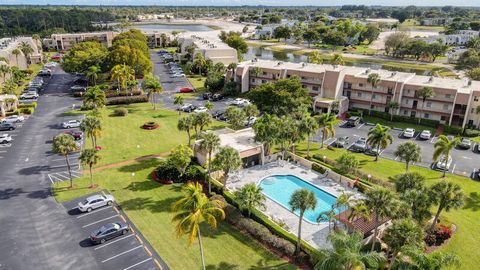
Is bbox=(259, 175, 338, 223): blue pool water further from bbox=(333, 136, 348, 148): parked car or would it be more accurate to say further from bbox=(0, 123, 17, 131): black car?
bbox=(0, 123, 17, 131): black car

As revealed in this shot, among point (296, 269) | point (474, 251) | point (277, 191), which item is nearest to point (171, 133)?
point (277, 191)

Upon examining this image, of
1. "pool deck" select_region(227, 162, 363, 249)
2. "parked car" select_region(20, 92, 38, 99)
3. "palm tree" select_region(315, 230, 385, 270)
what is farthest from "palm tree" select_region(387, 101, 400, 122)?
"parked car" select_region(20, 92, 38, 99)

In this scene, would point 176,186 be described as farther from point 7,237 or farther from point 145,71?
point 145,71

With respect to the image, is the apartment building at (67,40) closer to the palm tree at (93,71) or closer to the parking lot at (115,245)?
the palm tree at (93,71)

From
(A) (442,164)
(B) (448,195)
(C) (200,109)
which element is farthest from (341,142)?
(C) (200,109)

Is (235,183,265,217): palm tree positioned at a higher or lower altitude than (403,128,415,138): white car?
higher
